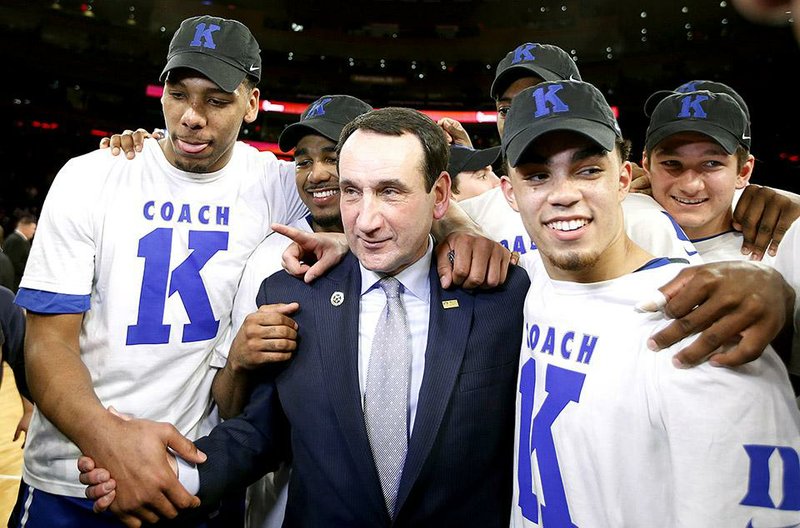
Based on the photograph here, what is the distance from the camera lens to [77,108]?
15359 millimetres

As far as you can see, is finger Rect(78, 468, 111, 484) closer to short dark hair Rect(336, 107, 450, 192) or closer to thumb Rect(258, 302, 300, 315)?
thumb Rect(258, 302, 300, 315)

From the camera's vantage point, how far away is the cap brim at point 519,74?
2.28m

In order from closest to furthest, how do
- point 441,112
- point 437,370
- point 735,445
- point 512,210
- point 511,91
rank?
point 735,445 < point 437,370 < point 512,210 < point 511,91 < point 441,112

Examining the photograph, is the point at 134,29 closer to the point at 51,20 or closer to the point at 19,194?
the point at 51,20

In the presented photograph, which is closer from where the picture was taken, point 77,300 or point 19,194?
point 77,300

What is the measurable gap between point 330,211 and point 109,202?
0.70 meters

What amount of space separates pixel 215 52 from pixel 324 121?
0.42 metres

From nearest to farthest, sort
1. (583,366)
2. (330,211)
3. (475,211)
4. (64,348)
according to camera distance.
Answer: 1. (583,366)
2. (64,348)
3. (330,211)
4. (475,211)

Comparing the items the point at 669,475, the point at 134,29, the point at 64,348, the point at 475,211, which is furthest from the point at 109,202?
the point at 134,29

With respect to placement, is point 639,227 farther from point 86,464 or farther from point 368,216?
point 86,464

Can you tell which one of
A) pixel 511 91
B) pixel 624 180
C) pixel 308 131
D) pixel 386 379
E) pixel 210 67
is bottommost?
pixel 386 379

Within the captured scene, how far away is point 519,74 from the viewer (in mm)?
2338


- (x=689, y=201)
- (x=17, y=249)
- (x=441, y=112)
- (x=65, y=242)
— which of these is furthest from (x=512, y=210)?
(x=441, y=112)

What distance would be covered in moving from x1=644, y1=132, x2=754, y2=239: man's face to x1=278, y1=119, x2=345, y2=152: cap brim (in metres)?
1.17
